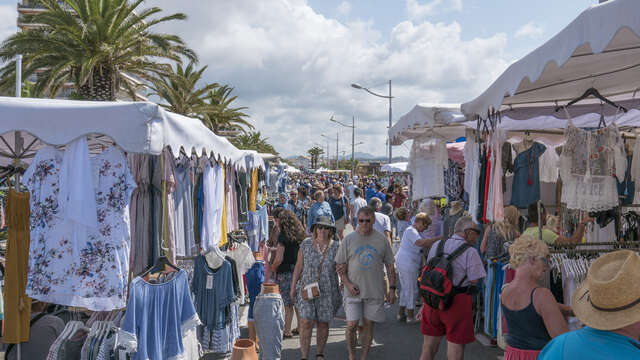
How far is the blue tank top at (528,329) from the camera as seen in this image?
356cm

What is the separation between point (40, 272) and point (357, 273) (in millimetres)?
3303

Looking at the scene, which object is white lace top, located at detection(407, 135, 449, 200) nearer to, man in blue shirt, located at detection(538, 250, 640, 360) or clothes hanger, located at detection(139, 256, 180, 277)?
clothes hanger, located at detection(139, 256, 180, 277)

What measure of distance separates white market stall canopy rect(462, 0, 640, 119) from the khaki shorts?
2.43m

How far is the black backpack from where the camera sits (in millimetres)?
4887

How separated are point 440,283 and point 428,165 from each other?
3558mm

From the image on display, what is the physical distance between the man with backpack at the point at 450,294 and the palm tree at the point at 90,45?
14.7m

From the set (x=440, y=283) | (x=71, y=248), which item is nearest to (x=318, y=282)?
(x=440, y=283)

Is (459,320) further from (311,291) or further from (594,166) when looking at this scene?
(594,166)

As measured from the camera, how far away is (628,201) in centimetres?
527

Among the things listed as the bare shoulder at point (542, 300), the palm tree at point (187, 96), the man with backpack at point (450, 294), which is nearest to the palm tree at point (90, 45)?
the palm tree at point (187, 96)

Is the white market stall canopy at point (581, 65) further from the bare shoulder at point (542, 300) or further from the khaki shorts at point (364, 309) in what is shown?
the khaki shorts at point (364, 309)

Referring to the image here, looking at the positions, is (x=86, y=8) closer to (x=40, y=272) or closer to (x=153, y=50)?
(x=153, y=50)

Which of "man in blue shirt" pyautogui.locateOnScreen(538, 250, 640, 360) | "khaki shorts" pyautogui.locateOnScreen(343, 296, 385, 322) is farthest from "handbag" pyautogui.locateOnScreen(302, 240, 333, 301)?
"man in blue shirt" pyautogui.locateOnScreen(538, 250, 640, 360)

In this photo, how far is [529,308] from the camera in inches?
140
